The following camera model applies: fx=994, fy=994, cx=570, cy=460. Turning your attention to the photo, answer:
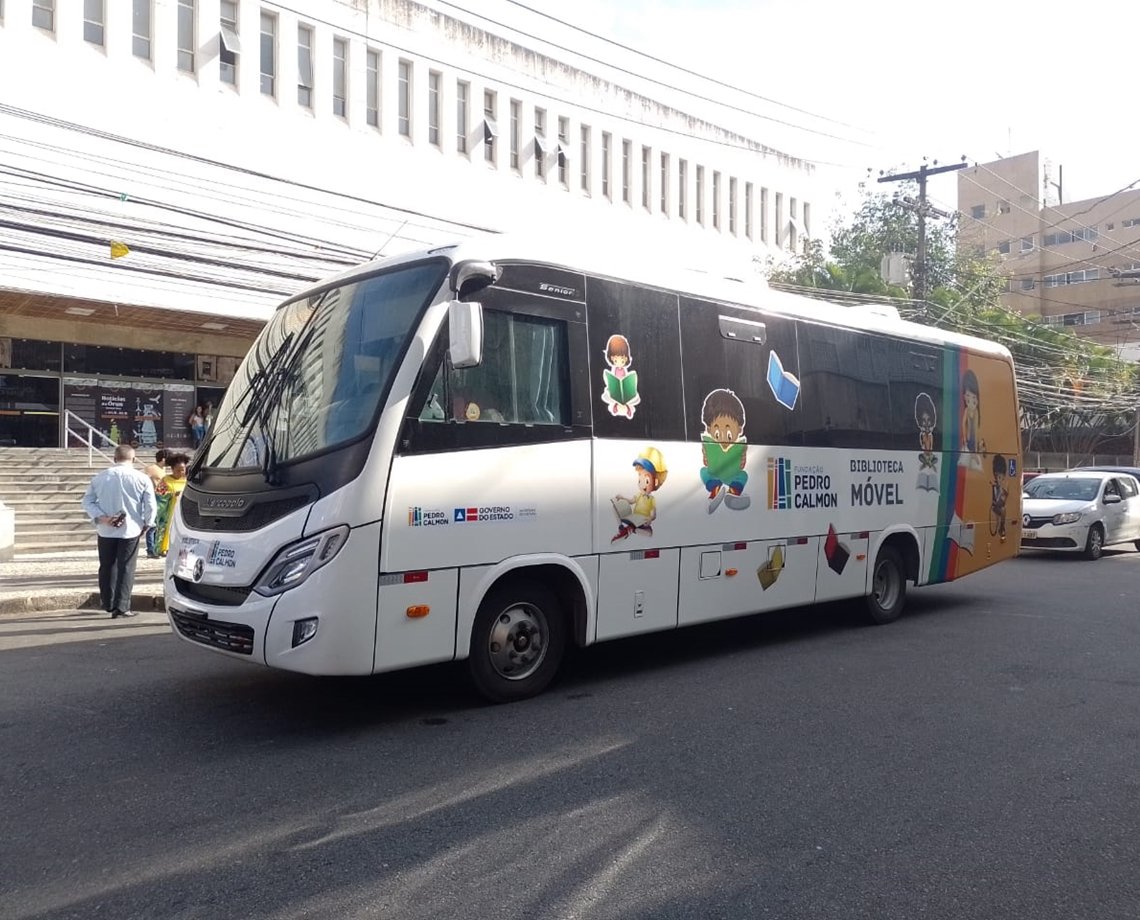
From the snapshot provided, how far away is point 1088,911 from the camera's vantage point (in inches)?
145

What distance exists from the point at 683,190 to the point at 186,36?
56.4 ft

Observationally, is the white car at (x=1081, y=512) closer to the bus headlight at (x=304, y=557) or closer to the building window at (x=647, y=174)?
the bus headlight at (x=304, y=557)

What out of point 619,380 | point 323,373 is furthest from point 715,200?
point 323,373

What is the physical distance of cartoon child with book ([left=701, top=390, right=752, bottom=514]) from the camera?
309 inches

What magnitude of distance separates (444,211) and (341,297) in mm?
20711

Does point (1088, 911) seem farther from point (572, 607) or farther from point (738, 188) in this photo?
point (738, 188)

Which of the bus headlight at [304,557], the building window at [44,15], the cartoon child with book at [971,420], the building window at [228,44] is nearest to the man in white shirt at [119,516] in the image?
the bus headlight at [304,557]

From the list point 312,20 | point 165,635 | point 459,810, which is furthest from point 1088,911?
point 312,20

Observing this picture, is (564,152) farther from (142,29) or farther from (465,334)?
(465,334)

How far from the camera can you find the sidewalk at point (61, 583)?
36.1 feet

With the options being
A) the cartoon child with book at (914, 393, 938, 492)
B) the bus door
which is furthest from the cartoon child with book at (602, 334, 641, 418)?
the cartoon child with book at (914, 393, 938, 492)

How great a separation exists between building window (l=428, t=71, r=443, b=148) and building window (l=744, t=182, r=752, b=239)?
46.0ft

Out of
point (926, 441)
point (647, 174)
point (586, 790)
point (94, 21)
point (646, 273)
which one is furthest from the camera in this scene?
point (647, 174)

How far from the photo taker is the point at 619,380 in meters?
7.18
